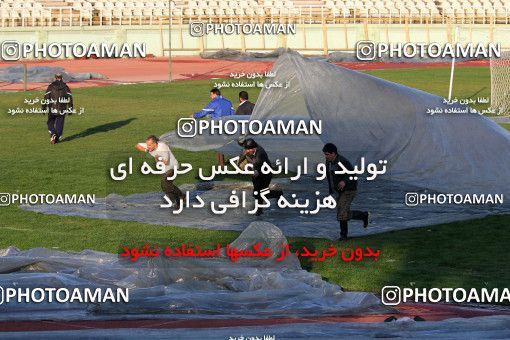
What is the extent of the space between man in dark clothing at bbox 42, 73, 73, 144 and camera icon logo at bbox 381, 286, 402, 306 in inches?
789

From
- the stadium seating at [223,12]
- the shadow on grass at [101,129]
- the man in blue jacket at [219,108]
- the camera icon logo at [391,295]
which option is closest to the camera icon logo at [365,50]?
the stadium seating at [223,12]

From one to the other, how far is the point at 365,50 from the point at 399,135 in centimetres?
3494

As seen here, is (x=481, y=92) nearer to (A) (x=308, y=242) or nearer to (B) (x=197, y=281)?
(A) (x=308, y=242)

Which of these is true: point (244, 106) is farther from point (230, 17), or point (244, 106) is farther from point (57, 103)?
point (230, 17)

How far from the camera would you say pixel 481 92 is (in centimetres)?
5262

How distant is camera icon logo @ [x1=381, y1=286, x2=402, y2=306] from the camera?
684 inches

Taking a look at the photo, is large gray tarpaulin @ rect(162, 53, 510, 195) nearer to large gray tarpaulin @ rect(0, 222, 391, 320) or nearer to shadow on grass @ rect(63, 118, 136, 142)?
large gray tarpaulin @ rect(0, 222, 391, 320)

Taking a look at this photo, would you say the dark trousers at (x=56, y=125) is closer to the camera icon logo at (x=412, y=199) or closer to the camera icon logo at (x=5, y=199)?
the camera icon logo at (x=5, y=199)

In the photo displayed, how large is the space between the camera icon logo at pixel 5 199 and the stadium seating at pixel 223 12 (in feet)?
131

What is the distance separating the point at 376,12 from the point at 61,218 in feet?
172

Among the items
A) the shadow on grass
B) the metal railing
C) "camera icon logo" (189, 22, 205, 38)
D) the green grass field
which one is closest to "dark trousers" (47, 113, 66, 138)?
the green grass field

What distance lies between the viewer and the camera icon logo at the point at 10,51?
60.6 m

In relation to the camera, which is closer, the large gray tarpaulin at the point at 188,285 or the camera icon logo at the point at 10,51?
the large gray tarpaulin at the point at 188,285

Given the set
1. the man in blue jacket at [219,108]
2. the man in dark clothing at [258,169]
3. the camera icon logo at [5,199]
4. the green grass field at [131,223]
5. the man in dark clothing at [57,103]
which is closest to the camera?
the green grass field at [131,223]
